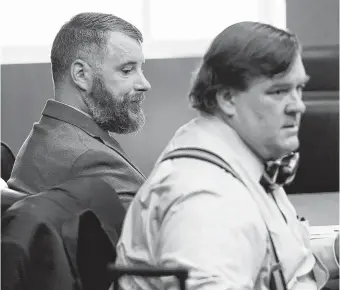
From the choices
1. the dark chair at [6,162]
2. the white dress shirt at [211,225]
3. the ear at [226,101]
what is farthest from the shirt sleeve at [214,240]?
the dark chair at [6,162]

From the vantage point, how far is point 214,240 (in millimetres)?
1159

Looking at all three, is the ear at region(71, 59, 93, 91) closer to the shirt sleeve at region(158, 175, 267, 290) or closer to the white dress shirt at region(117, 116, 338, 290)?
the white dress shirt at region(117, 116, 338, 290)

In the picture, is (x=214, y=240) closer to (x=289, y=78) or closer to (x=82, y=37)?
(x=289, y=78)

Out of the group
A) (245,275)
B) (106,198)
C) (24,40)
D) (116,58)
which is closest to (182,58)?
(24,40)

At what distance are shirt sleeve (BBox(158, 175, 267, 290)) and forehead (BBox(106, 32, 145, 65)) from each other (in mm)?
1149

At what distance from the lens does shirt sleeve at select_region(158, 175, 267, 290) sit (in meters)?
1.15

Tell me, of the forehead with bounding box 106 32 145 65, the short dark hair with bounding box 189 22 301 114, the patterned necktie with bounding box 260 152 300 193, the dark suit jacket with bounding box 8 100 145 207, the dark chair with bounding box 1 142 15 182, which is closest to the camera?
the short dark hair with bounding box 189 22 301 114

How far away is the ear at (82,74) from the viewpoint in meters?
2.29

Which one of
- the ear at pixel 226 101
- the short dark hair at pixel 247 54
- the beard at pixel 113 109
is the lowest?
the beard at pixel 113 109

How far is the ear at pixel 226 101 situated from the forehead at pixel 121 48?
99cm

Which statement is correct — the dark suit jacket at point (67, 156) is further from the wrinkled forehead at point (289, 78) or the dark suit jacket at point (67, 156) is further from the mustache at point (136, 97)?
the wrinkled forehead at point (289, 78)

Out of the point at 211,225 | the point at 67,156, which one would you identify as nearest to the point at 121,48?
the point at 67,156

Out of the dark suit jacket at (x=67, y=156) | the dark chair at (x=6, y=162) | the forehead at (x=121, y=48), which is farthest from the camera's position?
the dark chair at (x=6, y=162)

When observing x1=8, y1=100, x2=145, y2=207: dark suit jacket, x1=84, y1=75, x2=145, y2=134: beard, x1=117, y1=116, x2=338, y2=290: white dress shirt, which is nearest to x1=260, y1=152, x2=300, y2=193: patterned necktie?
x1=117, y1=116, x2=338, y2=290: white dress shirt
